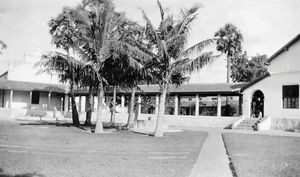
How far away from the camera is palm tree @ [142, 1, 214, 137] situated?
1741 cm

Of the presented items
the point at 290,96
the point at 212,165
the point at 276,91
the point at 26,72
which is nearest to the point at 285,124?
the point at 290,96

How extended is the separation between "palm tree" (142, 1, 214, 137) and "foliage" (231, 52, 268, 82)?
29478mm

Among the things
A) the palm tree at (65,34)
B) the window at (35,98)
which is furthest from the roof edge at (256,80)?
the window at (35,98)

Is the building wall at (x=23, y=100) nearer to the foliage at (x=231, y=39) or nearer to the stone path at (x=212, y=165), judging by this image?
the foliage at (x=231, y=39)

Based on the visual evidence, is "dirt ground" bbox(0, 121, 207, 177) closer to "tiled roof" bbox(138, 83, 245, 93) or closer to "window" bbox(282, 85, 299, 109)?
"window" bbox(282, 85, 299, 109)

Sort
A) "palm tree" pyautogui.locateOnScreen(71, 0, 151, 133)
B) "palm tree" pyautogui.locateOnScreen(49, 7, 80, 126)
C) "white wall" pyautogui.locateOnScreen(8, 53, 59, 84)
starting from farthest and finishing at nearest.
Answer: "white wall" pyautogui.locateOnScreen(8, 53, 59, 84)
"palm tree" pyautogui.locateOnScreen(49, 7, 80, 126)
"palm tree" pyautogui.locateOnScreen(71, 0, 151, 133)

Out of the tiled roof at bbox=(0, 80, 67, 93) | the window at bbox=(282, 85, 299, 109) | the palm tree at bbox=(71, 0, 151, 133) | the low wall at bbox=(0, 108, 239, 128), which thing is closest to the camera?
the palm tree at bbox=(71, 0, 151, 133)

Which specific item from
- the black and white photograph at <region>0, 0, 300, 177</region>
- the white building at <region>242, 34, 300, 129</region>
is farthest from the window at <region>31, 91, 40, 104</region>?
the white building at <region>242, 34, 300, 129</region>

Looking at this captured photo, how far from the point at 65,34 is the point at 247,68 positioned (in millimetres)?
29775

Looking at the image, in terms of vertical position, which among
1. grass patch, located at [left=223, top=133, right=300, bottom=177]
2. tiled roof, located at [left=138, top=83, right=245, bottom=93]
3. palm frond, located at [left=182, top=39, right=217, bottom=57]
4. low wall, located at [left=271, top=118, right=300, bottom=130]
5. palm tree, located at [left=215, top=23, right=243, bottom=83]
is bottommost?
grass patch, located at [left=223, top=133, right=300, bottom=177]

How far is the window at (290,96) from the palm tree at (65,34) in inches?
582

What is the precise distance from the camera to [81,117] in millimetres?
39719

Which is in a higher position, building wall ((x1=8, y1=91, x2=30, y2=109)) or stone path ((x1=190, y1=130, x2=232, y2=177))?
building wall ((x1=8, y1=91, x2=30, y2=109))

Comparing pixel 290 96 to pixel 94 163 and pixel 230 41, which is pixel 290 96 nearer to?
pixel 230 41
